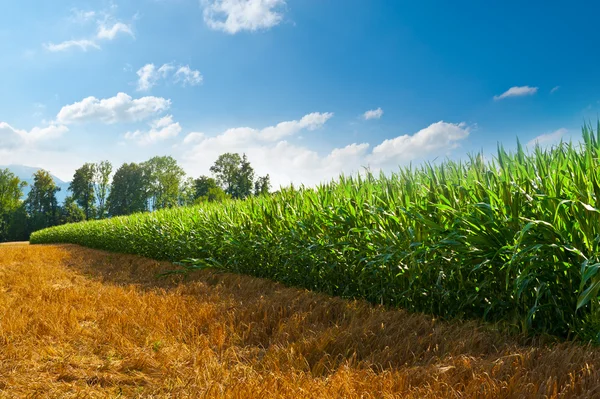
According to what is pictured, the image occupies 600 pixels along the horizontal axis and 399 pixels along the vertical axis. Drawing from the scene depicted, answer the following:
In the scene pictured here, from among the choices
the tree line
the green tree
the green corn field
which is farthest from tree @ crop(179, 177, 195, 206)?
the green corn field

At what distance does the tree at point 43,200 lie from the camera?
59.7 m

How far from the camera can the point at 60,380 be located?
7.75 feet

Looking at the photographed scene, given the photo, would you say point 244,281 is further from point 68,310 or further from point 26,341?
point 26,341

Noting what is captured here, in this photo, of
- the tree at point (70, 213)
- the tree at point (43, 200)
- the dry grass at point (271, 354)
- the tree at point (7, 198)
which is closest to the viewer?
the dry grass at point (271, 354)

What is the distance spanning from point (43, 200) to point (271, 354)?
236 ft

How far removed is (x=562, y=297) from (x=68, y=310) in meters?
4.28

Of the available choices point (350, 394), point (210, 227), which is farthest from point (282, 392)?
point (210, 227)

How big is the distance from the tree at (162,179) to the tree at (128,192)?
1.16 metres

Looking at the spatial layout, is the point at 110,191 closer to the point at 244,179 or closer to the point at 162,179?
the point at 162,179

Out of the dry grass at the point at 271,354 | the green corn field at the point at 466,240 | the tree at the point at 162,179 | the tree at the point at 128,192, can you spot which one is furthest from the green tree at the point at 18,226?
the green corn field at the point at 466,240

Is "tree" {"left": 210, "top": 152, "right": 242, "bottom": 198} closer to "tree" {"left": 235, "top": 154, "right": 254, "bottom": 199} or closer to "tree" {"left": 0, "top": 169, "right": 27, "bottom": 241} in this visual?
"tree" {"left": 235, "top": 154, "right": 254, "bottom": 199}

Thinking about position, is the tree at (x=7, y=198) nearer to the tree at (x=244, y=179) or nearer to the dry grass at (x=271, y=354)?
the tree at (x=244, y=179)

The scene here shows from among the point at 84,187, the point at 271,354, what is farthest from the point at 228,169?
the point at 271,354

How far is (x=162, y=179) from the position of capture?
5903 cm
